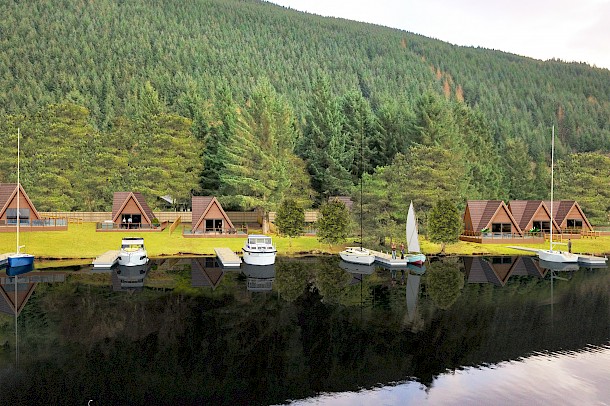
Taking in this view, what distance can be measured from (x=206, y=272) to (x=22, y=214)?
3172cm

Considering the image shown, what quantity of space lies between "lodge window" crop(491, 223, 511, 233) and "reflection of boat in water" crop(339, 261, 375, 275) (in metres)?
27.6

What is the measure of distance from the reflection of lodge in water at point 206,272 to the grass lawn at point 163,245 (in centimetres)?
489

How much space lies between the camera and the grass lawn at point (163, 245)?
60.0m

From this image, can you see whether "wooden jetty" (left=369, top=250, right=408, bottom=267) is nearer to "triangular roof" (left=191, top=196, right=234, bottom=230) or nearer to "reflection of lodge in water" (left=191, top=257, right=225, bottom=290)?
"reflection of lodge in water" (left=191, top=257, right=225, bottom=290)

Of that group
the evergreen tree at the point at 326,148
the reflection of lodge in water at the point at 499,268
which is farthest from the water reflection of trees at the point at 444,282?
the evergreen tree at the point at 326,148

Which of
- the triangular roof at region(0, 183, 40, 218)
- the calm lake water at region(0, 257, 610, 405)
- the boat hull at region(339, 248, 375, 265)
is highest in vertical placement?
the triangular roof at region(0, 183, 40, 218)

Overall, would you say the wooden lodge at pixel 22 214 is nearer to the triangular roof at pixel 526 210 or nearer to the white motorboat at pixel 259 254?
the white motorboat at pixel 259 254

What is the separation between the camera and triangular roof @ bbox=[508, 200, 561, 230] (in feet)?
257

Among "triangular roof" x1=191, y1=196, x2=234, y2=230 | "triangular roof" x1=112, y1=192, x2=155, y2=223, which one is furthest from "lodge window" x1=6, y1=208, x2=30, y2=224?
"triangular roof" x1=191, y1=196, x2=234, y2=230

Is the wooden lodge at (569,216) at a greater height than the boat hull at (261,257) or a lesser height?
greater

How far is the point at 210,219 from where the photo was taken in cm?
7194

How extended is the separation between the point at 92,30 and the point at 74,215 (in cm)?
11859

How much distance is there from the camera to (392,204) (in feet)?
226

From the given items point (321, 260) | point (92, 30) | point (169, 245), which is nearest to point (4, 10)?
point (92, 30)
